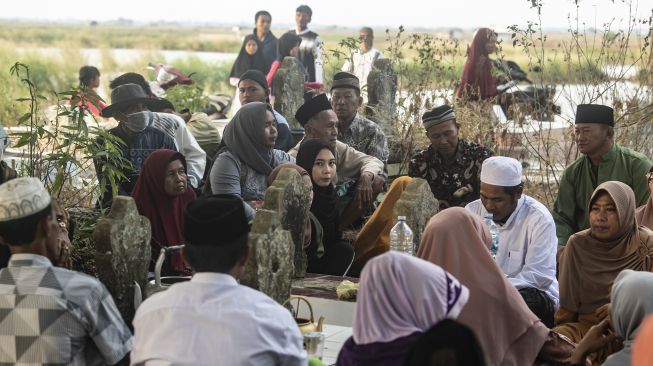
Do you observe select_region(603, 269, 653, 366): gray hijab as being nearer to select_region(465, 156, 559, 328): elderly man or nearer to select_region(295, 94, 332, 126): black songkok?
select_region(465, 156, 559, 328): elderly man

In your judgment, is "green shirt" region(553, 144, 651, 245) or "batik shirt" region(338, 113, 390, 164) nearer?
"green shirt" region(553, 144, 651, 245)

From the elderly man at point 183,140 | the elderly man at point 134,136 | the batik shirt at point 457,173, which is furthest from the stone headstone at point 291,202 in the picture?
the elderly man at point 183,140

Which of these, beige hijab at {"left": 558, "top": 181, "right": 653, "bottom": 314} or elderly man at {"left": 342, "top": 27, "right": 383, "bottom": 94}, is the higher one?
elderly man at {"left": 342, "top": 27, "right": 383, "bottom": 94}

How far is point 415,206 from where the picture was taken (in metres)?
6.20

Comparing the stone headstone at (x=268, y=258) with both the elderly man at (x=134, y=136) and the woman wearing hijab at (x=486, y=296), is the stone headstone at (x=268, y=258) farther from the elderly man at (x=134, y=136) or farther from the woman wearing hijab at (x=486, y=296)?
the elderly man at (x=134, y=136)

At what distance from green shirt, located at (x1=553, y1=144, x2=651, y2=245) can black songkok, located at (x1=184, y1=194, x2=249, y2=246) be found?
13.3 ft

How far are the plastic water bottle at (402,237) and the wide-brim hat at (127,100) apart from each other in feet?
10.2

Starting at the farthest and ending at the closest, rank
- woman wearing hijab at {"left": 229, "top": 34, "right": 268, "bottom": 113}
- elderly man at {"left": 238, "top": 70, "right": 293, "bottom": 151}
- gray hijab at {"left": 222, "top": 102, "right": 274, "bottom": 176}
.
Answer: woman wearing hijab at {"left": 229, "top": 34, "right": 268, "bottom": 113}, elderly man at {"left": 238, "top": 70, "right": 293, "bottom": 151}, gray hijab at {"left": 222, "top": 102, "right": 274, "bottom": 176}

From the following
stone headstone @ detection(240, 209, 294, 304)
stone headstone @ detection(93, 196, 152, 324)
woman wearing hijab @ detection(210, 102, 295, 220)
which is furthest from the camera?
woman wearing hijab @ detection(210, 102, 295, 220)

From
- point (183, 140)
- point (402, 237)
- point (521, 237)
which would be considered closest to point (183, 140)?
point (183, 140)

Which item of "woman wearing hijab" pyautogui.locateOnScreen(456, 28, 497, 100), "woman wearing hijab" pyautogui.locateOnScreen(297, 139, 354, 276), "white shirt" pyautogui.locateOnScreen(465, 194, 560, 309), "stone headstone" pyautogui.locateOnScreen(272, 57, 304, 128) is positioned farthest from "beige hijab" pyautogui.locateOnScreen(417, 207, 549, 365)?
"woman wearing hijab" pyautogui.locateOnScreen(456, 28, 497, 100)

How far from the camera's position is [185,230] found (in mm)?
3932

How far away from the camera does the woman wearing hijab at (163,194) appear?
266 inches

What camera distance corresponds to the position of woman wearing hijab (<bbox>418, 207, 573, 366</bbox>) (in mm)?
4969
